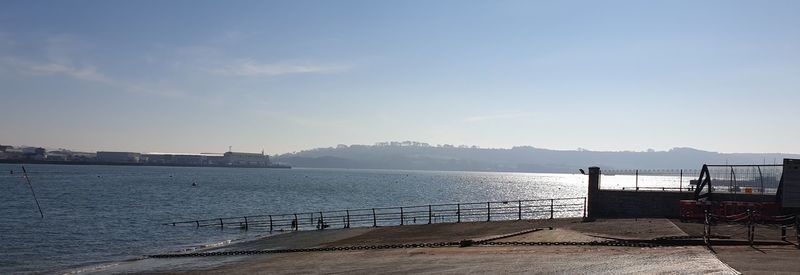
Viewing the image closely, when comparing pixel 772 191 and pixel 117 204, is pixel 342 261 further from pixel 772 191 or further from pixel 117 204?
pixel 117 204

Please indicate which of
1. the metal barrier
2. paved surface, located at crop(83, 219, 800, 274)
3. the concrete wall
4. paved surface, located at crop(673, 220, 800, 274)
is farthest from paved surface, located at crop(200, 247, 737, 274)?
the metal barrier

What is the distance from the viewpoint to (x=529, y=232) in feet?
83.7

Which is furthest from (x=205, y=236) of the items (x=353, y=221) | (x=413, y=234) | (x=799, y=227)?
(x=799, y=227)

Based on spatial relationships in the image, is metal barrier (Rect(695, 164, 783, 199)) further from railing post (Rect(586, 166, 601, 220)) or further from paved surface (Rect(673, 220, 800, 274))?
paved surface (Rect(673, 220, 800, 274))

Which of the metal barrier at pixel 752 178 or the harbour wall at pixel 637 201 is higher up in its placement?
the metal barrier at pixel 752 178

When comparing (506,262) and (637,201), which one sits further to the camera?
(637,201)

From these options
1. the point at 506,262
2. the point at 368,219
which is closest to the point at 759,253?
the point at 506,262

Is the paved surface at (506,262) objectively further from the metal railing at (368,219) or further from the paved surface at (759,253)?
the metal railing at (368,219)

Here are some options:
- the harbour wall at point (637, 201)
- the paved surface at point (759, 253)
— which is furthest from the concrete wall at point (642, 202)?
the paved surface at point (759, 253)

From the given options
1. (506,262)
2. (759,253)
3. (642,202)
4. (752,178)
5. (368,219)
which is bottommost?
(368,219)

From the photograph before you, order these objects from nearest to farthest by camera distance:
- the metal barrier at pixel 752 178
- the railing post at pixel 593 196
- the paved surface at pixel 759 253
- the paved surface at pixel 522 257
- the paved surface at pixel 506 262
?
the paved surface at pixel 759 253 → the paved surface at pixel 506 262 → the paved surface at pixel 522 257 → the metal barrier at pixel 752 178 → the railing post at pixel 593 196

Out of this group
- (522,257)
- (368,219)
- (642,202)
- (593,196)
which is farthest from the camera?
(368,219)

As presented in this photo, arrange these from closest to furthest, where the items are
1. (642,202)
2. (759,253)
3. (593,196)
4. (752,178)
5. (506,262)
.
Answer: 1. (759,253)
2. (506,262)
3. (642,202)
4. (752,178)
5. (593,196)

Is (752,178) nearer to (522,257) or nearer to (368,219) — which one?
(522,257)
